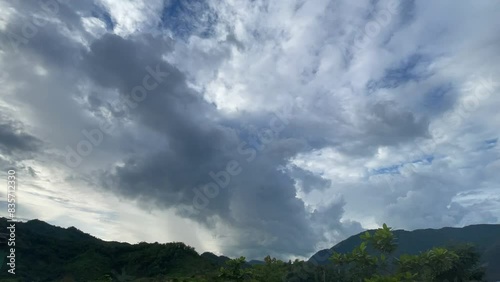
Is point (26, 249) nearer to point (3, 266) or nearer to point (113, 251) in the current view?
point (3, 266)

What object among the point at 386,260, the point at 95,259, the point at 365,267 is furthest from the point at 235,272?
the point at 95,259

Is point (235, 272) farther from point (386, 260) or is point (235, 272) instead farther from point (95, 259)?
point (95, 259)

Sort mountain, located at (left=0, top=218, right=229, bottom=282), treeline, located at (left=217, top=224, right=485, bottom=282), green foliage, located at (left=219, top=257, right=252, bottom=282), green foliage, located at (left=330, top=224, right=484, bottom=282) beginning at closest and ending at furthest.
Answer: green foliage, located at (left=330, top=224, right=484, bottom=282) → treeline, located at (left=217, top=224, right=485, bottom=282) → green foliage, located at (left=219, top=257, right=252, bottom=282) → mountain, located at (left=0, top=218, right=229, bottom=282)

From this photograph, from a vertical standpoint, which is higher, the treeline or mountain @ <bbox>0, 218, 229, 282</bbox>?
mountain @ <bbox>0, 218, 229, 282</bbox>

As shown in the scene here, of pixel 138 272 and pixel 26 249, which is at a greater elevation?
pixel 26 249

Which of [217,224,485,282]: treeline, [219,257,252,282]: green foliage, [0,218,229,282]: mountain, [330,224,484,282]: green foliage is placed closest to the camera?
[330,224,484,282]: green foliage

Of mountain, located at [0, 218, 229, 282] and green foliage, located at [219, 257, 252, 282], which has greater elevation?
mountain, located at [0, 218, 229, 282]

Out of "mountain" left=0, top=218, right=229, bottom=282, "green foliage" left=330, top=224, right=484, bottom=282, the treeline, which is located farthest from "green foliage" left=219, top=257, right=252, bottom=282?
"mountain" left=0, top=218, right=229, bottom=282

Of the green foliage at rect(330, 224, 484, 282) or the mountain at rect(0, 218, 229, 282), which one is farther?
the mountain at rect(0, 218, 229, 282)

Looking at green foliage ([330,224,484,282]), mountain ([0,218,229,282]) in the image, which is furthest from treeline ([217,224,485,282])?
mountain ([0,218,229,282])

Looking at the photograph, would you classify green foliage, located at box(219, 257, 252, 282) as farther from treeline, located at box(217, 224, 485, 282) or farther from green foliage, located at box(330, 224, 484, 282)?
green foliage, located at box(330, 224, 484, 282)

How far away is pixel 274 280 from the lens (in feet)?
94.6

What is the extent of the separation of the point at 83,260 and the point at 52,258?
877 centimetres

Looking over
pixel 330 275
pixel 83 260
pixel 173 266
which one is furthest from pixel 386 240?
pixel 83 260
